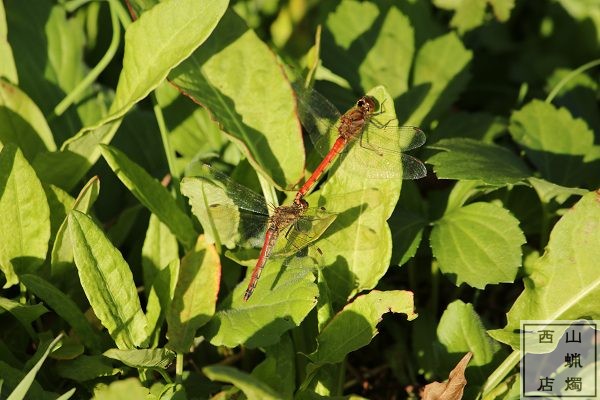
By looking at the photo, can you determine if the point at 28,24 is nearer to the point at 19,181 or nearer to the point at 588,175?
the point at 19,181

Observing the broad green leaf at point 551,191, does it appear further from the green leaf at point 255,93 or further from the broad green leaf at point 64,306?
the broad green leaf at point 64,306

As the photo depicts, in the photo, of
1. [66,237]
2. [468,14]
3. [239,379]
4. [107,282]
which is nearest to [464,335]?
[239,379]

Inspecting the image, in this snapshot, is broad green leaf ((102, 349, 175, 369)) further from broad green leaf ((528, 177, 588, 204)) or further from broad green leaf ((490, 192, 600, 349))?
broad green leaf ((528, 177, 588, 204))

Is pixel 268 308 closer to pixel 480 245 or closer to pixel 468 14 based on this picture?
pixel 480 245

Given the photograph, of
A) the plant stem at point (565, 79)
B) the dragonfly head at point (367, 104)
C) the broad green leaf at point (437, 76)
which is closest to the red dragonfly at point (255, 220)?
the dragonfly head at point (367, 104)

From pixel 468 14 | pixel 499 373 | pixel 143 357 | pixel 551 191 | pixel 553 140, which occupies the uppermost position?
pixel 468 14

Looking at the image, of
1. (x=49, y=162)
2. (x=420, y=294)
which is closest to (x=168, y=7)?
(x=49, y=162)
